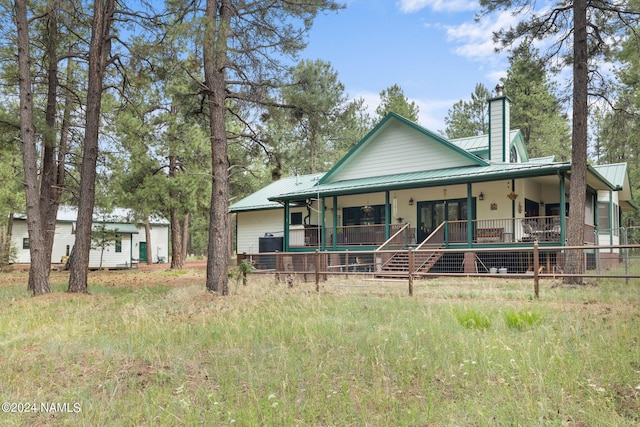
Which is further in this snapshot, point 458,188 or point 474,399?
point 458,188

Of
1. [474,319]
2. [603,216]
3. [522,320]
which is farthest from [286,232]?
[522,320]

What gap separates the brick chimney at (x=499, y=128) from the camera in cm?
1831

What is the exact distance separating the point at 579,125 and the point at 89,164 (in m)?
13.3

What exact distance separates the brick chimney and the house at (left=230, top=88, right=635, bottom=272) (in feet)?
0.12

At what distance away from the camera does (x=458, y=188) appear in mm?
18344

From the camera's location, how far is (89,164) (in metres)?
12.0

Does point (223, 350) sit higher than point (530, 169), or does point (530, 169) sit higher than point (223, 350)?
point (530, 169)

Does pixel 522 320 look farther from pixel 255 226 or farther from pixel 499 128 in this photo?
pixel 255 226

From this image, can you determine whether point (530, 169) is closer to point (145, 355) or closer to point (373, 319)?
point (373, 319)

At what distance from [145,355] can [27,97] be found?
9.06 m

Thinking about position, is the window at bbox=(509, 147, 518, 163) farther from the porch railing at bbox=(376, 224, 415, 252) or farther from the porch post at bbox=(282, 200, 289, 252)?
the porch post at bbox=(282, 200, 289, 252)

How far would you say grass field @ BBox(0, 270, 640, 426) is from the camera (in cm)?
380

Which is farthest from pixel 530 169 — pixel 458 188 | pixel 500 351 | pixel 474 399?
pixel 474 399

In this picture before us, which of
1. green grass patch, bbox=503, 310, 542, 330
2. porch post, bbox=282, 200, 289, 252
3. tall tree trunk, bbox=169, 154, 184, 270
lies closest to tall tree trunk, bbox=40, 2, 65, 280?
tall tree trunk, bbox=169, 154, 184, 270
